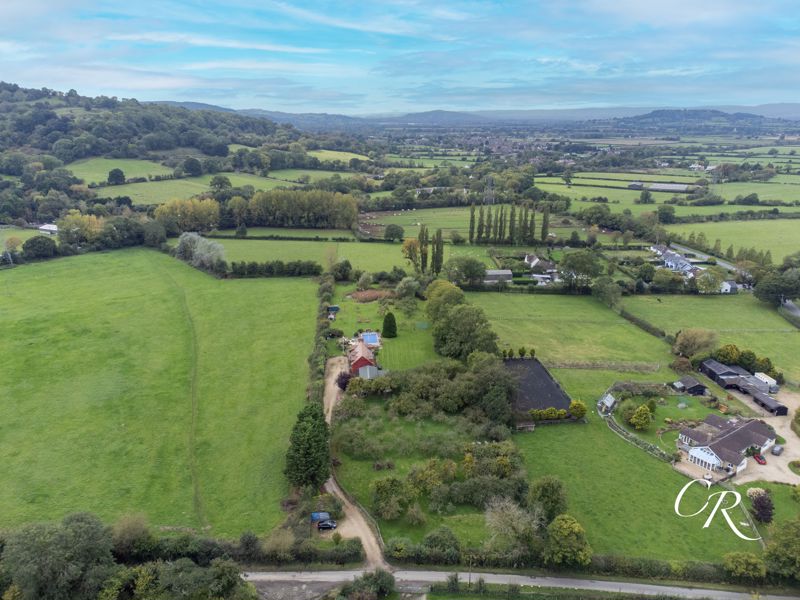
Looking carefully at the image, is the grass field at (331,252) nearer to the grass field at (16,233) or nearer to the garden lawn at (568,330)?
the garden lawn at (568,330)

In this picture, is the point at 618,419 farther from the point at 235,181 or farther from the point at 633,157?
the point at 633,157

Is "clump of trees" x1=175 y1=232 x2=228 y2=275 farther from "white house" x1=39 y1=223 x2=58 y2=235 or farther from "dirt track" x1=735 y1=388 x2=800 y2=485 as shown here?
"dirt track" x1=735 y1=388 x2=800 y2=485

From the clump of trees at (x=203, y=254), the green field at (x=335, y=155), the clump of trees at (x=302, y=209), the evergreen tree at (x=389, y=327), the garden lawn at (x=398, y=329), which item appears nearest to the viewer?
the garden lawn at (x=398, y=329)

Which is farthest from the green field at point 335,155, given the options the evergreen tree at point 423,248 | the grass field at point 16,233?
the evergreen tree at point 423,248

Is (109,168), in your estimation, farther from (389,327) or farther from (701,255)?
(701,255)

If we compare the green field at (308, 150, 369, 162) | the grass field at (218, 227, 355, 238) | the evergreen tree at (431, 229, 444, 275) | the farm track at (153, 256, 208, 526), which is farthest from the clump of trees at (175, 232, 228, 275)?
the green field at (308, 150, 369, 162)

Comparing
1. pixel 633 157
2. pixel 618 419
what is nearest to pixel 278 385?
pixel 618 419
